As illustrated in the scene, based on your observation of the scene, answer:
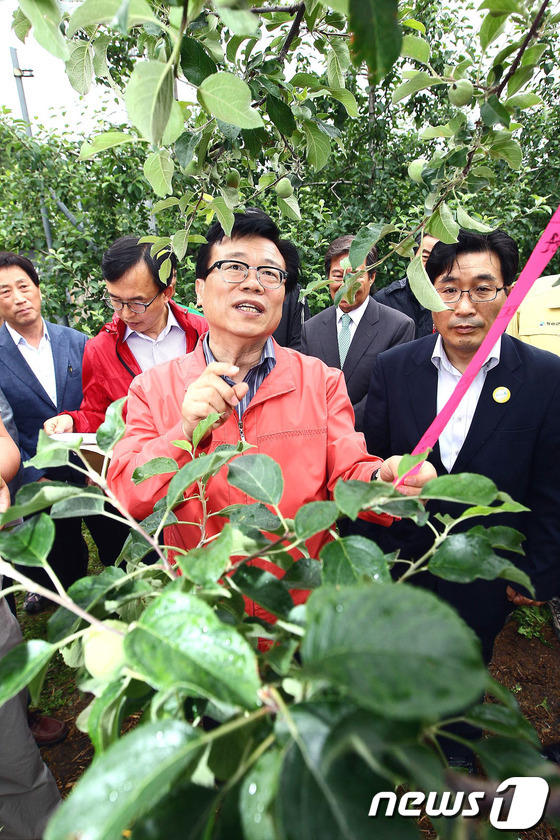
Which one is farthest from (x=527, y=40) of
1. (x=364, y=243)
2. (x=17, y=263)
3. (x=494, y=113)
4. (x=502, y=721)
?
(x=17, y=263)

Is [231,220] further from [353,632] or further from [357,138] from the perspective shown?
[357,138]

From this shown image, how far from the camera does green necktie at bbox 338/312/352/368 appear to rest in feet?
11.7

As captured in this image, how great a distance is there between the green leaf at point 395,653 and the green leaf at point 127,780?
0.12m

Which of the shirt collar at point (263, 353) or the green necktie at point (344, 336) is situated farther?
the green necktie at point (344, 336)

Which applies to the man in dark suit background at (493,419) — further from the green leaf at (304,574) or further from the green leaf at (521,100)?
the green leaf at (304,574)

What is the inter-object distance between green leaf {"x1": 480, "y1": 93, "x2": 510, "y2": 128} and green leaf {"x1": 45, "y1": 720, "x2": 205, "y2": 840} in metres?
0.95

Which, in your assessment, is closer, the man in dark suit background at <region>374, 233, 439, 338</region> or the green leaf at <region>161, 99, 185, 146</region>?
the green leaf at <region>161, 99, 185, 146</region>

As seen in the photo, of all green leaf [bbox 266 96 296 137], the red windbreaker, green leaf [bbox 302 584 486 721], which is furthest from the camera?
the red windbreaker

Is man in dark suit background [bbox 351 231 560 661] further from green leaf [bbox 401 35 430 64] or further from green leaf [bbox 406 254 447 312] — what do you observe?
green leaf [bbox 401 35 430 64]

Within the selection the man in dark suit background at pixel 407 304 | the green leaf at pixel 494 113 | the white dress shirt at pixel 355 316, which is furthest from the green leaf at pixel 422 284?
the man in dark suit background at pixel 407 304

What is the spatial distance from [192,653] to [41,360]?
3.16 m

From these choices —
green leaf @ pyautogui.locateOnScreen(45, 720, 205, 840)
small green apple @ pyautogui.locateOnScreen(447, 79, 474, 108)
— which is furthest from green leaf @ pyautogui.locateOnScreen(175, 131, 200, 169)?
green leaf @ pyautogui.locateOnScreen(45, 720, 205, 840)

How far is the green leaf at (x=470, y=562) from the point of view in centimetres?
60

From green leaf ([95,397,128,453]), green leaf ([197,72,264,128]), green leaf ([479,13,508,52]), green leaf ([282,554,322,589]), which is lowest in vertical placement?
green leaf ([282,554,322,589])
